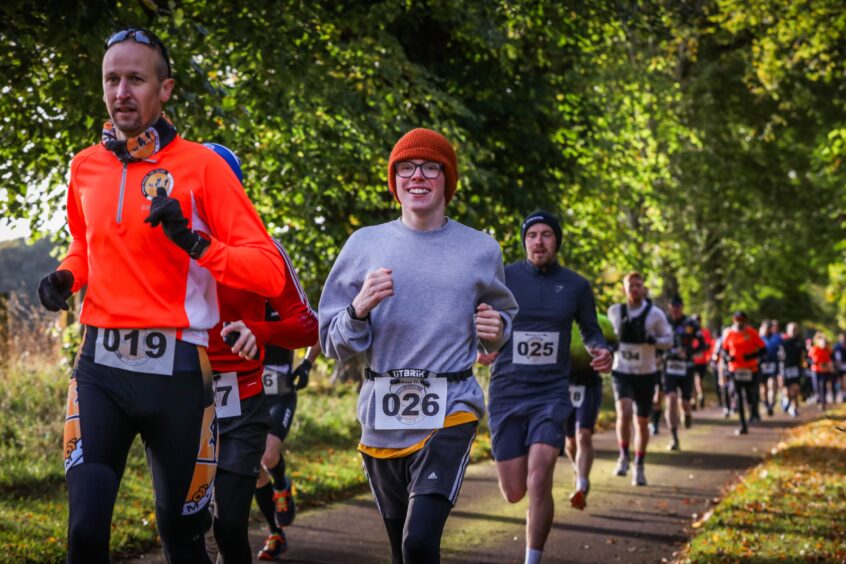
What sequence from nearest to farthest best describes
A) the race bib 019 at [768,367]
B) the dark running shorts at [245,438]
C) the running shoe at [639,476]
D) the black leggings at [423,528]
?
the black leggings at [423,528] → the dark running shorts at [245,438] → the running shoe at [639,476] → the race bib 019 at [768,367]

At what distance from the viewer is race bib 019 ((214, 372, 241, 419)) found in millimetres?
5250

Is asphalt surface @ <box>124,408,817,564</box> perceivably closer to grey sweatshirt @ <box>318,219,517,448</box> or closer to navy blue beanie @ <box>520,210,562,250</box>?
navy blue beanie @ <box>520,210,562,250</box>

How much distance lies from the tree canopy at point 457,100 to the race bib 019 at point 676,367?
2669 millimetres

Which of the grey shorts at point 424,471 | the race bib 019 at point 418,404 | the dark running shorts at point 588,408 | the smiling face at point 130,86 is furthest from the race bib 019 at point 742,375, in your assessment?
the smiling face at point 130,86

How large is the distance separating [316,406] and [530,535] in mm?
9910

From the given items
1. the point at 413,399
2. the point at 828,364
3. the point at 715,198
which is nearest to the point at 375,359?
the point at 413,399

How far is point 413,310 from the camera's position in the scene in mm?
4445

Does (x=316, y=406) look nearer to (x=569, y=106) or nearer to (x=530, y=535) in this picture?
(x=569, y=106)

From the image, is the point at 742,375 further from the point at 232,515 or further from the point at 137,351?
the point at 137,351

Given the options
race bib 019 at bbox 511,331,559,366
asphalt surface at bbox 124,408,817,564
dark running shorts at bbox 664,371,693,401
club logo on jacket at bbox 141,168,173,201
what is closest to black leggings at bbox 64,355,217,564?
club logo on jacket at bbox 141,168,173,201

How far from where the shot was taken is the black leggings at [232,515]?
480 centimetres

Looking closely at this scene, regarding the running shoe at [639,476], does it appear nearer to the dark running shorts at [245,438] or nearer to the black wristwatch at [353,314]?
the dark running shorts at [245,438]

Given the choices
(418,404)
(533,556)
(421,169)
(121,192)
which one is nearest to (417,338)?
(418,404)

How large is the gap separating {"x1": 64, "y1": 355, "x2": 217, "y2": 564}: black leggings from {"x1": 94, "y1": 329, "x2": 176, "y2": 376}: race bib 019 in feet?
0.08
